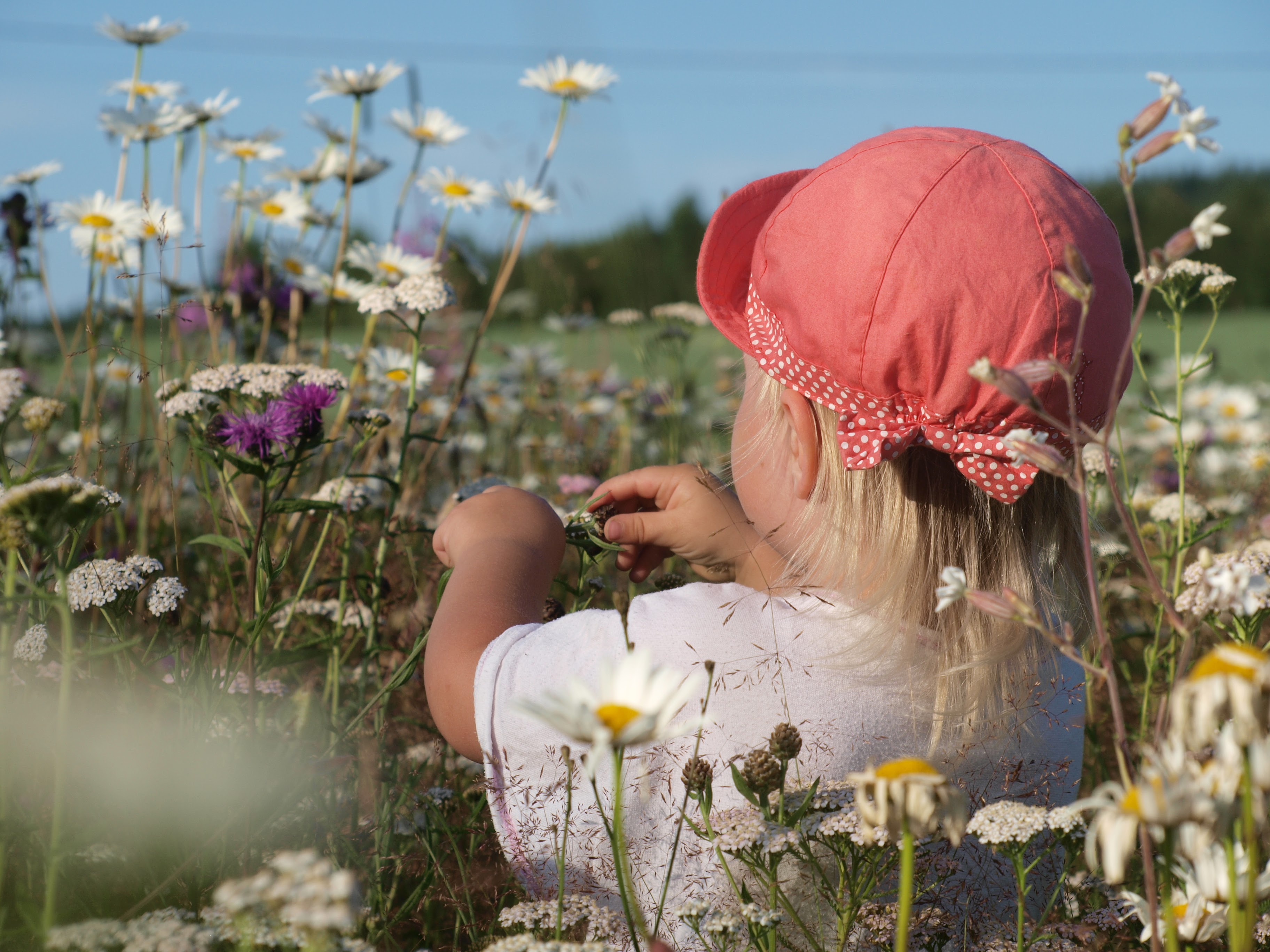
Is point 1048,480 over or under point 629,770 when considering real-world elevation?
over

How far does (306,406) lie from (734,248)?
60 cm

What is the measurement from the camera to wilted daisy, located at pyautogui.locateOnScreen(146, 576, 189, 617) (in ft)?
4.11

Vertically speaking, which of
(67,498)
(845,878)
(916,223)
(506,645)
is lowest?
(845,878)

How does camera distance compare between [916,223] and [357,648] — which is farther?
[357,648]

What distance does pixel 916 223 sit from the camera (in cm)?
106

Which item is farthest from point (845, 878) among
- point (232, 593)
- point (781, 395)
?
point (232, 593)

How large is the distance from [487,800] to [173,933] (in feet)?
2.00

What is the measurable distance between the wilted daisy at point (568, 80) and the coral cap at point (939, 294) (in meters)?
1.29

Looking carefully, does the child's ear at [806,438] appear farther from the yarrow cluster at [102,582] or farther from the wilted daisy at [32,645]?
the wilted daisy at [32,645]

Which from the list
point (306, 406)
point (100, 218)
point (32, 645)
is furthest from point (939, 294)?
point (100, 218)

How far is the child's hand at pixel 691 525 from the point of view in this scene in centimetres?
129

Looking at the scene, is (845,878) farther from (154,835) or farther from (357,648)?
(357,648)

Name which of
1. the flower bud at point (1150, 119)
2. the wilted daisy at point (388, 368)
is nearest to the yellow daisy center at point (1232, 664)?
the flower bud at point (1150, 119)

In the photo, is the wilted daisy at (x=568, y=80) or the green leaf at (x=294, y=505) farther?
the wilted daisy at (x=568, y=80)
